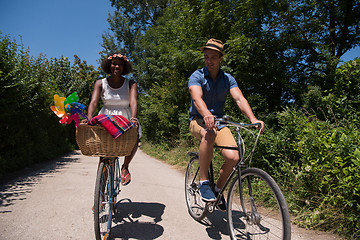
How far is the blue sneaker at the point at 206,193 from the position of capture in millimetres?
2877

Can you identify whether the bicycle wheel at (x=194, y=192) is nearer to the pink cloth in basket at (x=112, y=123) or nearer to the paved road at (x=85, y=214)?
the paved road at (x=85, y=214)

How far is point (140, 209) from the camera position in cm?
389

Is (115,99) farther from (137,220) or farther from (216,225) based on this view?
(216,225)

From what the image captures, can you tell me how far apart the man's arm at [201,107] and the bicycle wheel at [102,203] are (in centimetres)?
125

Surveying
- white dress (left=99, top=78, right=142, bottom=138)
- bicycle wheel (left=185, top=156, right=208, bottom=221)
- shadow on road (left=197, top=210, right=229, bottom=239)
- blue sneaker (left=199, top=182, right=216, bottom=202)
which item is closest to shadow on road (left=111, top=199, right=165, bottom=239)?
bicycle wheel (left=185, top=156, right=208, bottom=221)

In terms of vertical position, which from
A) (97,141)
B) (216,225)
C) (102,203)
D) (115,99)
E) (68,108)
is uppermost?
(115,99)

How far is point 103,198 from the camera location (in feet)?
9.31

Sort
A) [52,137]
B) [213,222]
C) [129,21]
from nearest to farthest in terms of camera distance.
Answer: [213,222], [52,137], [129,21]

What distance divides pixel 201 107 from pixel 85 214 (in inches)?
92.3

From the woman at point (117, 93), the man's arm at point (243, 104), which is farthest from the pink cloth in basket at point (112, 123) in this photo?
the man's arm at point (243, 104)

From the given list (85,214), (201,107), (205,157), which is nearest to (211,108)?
(201,107)

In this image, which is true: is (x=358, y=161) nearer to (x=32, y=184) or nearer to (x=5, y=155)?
(x=32, y=184)

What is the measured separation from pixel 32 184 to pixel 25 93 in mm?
2959

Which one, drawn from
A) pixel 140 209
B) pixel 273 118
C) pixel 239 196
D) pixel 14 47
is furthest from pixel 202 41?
pixel 239 196
